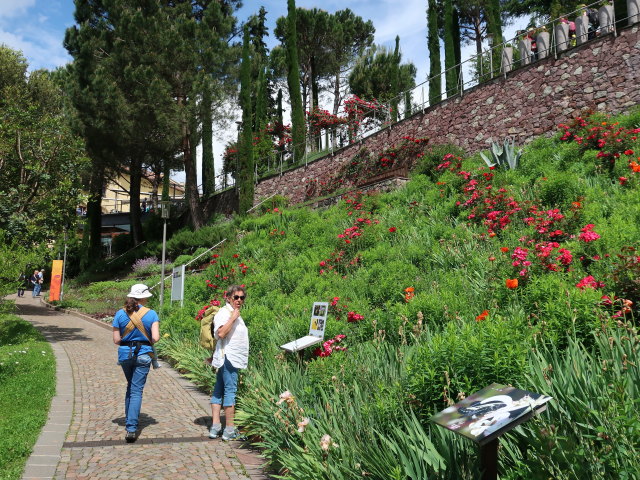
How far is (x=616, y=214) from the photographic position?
6.61 metres

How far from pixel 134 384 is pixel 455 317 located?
337cm

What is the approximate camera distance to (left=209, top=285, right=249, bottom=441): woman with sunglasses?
5152 millimetres

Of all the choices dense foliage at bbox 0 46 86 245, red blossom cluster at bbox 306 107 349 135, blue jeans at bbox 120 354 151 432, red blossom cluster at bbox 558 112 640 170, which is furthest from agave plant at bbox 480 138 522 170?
red blossom cluster at bbox 306 107 349 135

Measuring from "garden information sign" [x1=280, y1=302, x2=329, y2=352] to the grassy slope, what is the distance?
8.45ft

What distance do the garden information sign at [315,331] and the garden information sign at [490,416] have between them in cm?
295

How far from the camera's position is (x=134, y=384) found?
5.29 meters

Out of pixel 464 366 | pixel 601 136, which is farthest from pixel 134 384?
pixel 601 136

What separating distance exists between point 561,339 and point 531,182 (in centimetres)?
640

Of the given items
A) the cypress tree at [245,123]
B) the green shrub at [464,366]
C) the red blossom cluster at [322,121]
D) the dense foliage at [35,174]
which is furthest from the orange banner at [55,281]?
the green shrub at [464,366]

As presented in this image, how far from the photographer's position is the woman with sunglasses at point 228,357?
5152 mm

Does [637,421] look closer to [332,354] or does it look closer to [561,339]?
[561,339]

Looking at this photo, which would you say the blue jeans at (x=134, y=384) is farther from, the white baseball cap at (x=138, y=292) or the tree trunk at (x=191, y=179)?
the tree trunk at (x=191, y=179)

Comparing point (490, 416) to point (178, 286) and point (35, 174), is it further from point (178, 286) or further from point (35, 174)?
point (35, 174)

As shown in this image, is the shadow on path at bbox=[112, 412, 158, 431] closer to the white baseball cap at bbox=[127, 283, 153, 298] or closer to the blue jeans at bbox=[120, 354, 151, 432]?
the blue jeans at bbox=[120, 354, 151, 432]
